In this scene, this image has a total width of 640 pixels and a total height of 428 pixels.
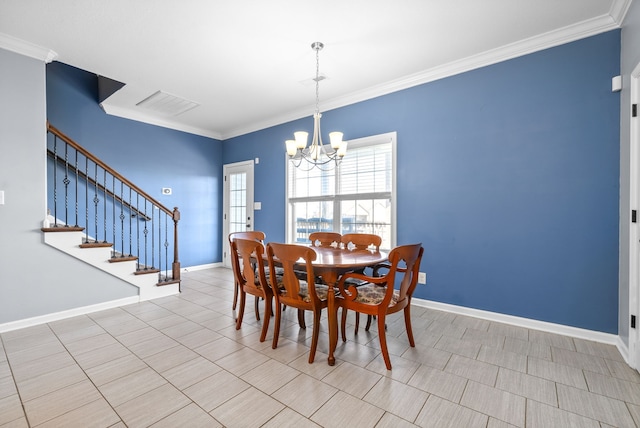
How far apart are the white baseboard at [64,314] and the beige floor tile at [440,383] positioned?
3411mm

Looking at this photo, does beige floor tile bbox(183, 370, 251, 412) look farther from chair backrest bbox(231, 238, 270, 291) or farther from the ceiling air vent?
the ceiling air vent

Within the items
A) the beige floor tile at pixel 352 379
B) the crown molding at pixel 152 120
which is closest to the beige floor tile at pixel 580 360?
the beige floor tile at pixel 352 379

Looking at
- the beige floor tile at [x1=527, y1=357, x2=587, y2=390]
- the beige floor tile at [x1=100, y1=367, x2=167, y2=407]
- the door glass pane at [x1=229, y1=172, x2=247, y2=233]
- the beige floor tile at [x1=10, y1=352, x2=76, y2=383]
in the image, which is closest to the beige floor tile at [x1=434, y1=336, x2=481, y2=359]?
the beige floor tile at [x1=527, y1=357, x2=587, y2=390]

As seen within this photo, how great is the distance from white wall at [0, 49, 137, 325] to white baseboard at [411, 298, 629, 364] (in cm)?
403

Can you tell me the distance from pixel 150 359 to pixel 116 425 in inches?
29.0

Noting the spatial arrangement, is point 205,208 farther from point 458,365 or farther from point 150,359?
point 458,365

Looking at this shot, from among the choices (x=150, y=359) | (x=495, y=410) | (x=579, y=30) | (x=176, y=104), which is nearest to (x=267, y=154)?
(x=176, y=104)

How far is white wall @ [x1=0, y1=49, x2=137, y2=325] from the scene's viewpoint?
109 inches

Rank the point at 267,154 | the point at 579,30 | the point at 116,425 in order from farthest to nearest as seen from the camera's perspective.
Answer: the point at 267,154 < the point at 579,30 < the point at 116,425

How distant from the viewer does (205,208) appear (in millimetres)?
5836

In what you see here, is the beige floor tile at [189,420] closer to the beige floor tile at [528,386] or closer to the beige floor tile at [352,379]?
the beige floor tile at [352,379]

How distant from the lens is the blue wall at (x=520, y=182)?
2.50m

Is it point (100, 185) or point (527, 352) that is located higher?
point (100, 185)

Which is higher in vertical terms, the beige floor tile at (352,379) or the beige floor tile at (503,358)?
the beige floor tile at (503,358)
